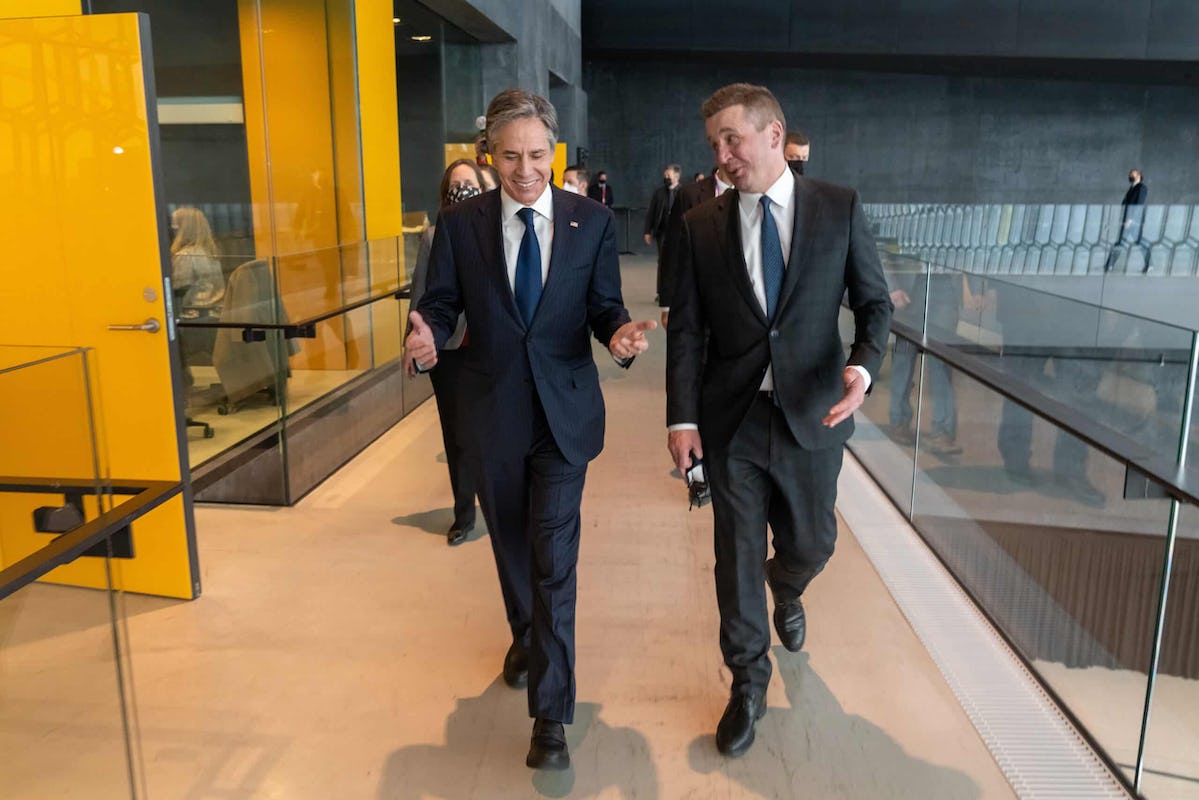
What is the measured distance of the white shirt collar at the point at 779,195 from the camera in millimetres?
2414

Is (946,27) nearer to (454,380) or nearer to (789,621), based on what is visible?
(454,380)

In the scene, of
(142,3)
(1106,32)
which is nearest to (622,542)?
(142,3)

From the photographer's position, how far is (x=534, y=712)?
2410 millimetres

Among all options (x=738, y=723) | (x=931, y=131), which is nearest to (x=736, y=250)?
(x=738, y=723)

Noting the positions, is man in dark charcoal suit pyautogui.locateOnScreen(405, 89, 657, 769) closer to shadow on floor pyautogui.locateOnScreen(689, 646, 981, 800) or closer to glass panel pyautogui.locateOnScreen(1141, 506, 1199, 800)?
shadow on floor pyautogui.locateOnScreen(689, 646, 981, 800)

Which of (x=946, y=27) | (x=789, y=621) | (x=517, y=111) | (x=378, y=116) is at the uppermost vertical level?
(x=946, y=27)

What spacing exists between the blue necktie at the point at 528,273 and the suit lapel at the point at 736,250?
46cm

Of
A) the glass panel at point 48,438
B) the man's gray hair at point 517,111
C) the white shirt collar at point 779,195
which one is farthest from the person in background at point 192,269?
the white shirt collar at point 779,195

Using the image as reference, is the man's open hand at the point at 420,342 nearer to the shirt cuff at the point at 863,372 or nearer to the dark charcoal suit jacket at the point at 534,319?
the dark charcoal suit jacket at the point at 534,319

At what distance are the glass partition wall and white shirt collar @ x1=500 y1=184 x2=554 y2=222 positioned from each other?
2.22 m

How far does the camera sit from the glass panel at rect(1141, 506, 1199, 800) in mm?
2182

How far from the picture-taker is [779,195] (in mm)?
2420

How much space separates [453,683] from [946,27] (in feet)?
56.0

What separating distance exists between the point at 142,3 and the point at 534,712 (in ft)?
16.7
